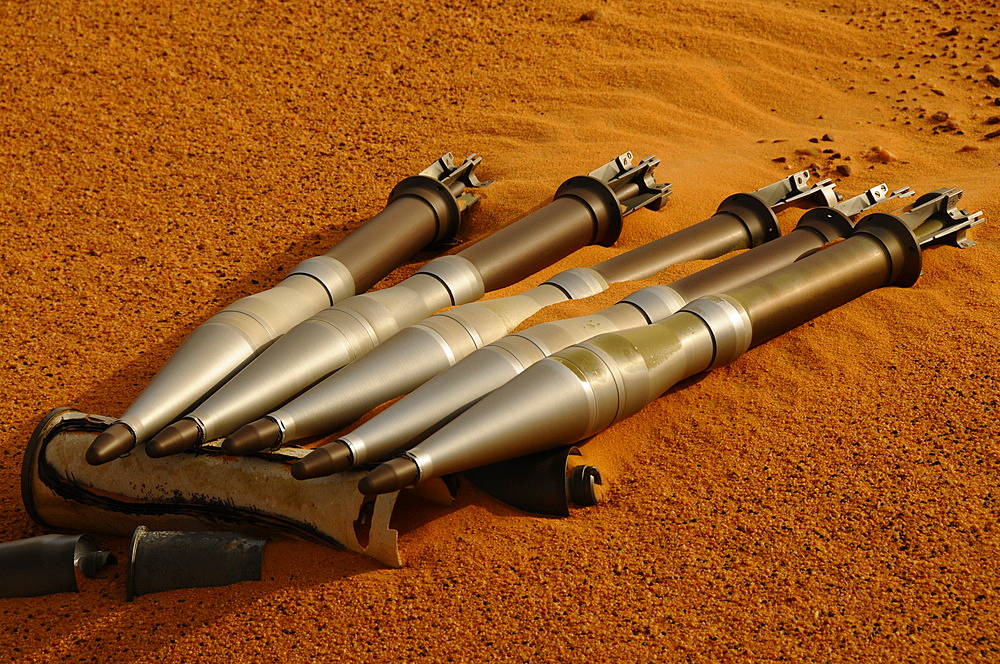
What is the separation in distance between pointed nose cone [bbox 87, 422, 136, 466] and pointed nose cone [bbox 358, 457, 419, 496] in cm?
114

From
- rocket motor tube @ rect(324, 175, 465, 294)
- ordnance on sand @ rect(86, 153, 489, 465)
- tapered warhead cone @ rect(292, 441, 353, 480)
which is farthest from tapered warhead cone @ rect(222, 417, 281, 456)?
rocket motor tube @ rect(324, 175, 465, 294)

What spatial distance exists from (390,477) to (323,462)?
0.97 feet

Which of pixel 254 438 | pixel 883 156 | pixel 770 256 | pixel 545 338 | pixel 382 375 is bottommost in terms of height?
pixel 883 156

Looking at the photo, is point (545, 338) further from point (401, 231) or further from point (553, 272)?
point (401, 231)

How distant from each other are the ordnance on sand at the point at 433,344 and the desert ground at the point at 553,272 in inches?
10.0

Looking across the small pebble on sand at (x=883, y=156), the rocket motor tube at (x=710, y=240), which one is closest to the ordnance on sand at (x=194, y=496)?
the rocket motor tube at (x=710, y=240)

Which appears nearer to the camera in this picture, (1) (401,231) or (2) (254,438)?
(2) (254,438)

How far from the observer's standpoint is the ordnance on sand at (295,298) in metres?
4.78

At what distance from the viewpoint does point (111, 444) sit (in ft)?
14.5

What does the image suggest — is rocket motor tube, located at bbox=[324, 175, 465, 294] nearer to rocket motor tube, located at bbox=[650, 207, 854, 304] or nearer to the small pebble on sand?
rocket motor tube, located at bbox=[650, 207, 854, 304]

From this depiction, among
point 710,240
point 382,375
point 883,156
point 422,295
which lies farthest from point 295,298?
point 883,156

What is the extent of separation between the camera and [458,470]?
→ 14.5 feet

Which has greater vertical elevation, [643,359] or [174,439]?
[174,439]

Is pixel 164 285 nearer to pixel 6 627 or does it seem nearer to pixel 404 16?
pixel 6 627
